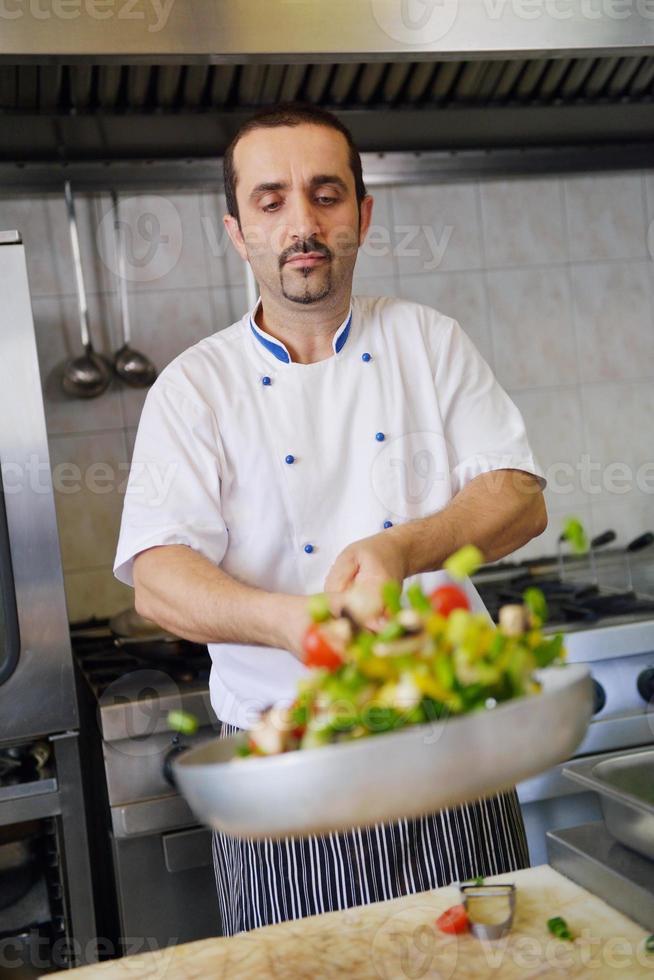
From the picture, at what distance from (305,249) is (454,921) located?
79cm

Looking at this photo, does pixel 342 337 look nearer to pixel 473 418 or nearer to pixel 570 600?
pixel 473 418

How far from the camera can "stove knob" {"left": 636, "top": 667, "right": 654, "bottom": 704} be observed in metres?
2.02

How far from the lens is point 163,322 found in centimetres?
238

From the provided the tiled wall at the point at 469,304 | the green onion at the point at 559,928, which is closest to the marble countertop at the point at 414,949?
the green onion at the point at 559,928

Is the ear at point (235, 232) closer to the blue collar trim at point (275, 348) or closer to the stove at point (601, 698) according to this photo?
the blue collar trim at point (275, 348)

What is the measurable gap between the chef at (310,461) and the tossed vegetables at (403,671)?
433 millimetres

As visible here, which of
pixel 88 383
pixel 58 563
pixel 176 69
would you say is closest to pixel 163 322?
pixel 88 383

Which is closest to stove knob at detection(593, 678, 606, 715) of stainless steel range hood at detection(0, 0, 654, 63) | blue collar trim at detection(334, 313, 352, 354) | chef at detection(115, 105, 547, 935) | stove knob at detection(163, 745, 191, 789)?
chef at detection(115, 105, 547, 935)

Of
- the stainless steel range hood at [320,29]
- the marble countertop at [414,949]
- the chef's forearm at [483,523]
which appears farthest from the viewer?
the stainless steel range hood at [320,29]

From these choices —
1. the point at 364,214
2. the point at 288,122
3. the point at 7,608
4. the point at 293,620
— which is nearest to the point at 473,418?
the point at 364,214

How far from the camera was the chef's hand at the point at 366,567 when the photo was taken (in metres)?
1.01

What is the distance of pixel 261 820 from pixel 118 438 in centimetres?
172

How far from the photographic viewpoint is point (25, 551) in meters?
1.77

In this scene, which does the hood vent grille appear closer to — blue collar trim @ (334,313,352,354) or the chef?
the chef
